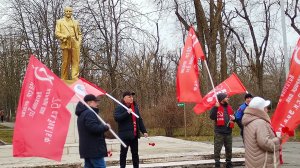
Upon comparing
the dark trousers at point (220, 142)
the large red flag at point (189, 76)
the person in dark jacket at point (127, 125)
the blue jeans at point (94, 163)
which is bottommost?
the dark trousers at point (220, 142)

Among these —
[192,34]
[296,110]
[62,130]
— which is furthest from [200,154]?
[62,130]

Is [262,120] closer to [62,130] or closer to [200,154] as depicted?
[62,130]

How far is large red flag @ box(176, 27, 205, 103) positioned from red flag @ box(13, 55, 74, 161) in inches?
179

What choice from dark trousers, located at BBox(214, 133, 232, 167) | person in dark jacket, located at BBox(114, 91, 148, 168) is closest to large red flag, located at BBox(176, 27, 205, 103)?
dark trousers, located at BBox(214, 133, 232, 167)

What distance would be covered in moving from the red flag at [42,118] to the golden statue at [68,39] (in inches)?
291

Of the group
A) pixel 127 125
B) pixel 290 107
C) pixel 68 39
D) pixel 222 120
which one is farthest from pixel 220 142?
pixel 68 39

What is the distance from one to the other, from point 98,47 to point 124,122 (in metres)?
21.5

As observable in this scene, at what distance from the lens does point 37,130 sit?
7121 millimetres

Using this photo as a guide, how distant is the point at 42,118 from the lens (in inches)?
284

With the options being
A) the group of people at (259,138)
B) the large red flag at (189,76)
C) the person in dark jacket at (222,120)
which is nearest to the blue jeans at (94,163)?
the group of people at (259,138)

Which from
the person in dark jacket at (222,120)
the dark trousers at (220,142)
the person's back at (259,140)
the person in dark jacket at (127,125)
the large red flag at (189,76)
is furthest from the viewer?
the large red flag at (189,76)

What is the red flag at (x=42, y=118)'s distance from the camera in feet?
23.2

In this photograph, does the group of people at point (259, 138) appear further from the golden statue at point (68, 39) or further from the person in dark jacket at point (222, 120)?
the golden statue at point (68, 39)

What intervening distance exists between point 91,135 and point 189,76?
190 inches
